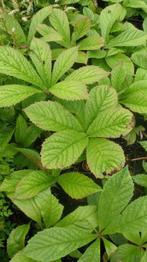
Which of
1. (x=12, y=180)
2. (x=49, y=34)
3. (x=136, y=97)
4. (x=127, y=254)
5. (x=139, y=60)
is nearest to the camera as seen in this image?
(x=127, y=254)

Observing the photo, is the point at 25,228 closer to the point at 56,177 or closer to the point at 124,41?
the point at 56,177

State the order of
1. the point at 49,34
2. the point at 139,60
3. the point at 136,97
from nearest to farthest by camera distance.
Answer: the point at 136,97 → the point at 49,34 → the point at 139,60

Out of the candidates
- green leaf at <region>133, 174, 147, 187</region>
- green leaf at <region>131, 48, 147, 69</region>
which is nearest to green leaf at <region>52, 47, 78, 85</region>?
green leaf at <region>131, 48, 147, 69</region>

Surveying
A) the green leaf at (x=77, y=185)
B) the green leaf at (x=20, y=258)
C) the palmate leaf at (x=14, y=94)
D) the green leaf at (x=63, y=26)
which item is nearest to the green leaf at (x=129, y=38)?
the green leaf at (x=63, y=26)

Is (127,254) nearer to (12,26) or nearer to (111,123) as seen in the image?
(111,123)

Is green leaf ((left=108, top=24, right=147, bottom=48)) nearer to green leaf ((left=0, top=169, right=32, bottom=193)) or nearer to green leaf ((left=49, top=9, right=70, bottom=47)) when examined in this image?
green leaf ((left=49, top=9, right=70, bottom=47))

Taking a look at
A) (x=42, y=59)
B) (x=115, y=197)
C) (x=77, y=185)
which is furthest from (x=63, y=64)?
(x=115, y=197)

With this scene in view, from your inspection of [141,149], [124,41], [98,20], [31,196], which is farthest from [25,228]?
[98,20]
